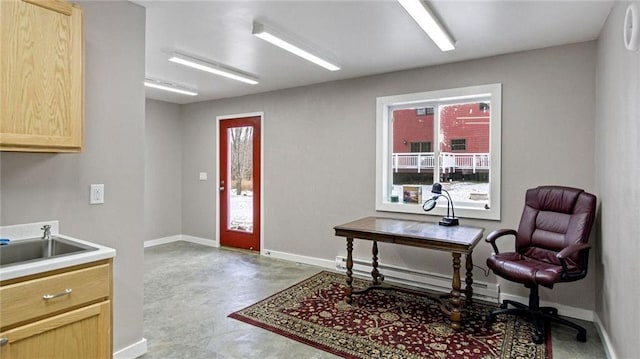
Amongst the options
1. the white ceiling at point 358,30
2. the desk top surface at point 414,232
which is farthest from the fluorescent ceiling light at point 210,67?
the desk top surface at point 414,232

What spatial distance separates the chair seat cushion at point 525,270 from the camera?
2.58 metres

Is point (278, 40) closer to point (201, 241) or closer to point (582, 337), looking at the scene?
point (582, 337)

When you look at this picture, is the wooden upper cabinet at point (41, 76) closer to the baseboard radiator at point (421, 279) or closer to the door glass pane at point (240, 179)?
the baseboard radiator at point (421, 279)

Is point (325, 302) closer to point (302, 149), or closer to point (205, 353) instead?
point (205, 353)

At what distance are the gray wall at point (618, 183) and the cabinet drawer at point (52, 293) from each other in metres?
2.75

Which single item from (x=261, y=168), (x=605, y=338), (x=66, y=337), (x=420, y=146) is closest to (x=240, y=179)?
(x=261, y=168)

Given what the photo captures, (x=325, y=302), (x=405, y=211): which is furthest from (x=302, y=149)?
(x=325, y=302)

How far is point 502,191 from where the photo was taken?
11.4 ft

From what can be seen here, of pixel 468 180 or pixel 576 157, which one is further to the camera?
pixel 468 180

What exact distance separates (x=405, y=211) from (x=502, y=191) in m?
1.03

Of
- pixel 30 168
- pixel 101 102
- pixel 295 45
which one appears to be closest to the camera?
pixel 30 168

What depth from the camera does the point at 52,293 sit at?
1.54m

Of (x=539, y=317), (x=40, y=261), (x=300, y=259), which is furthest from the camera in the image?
(x=300, y=259)

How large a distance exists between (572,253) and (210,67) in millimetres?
3737
